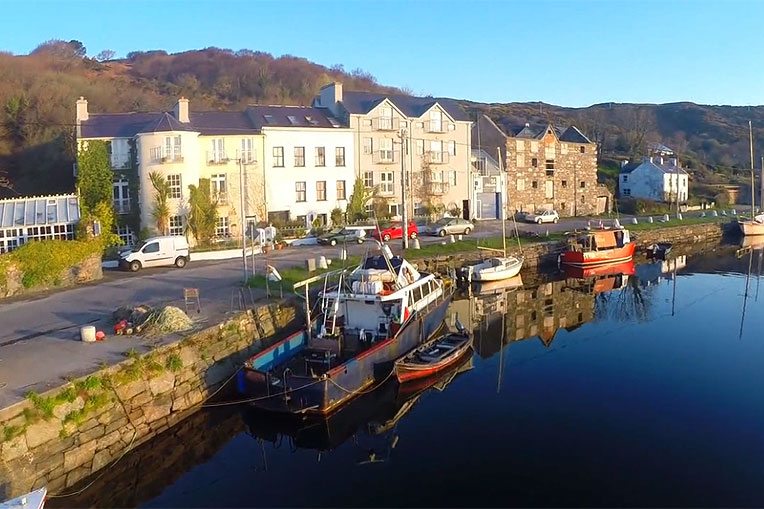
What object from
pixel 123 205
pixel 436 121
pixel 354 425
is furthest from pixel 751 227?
pixel 354 425

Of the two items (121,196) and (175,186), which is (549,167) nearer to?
(175,186)

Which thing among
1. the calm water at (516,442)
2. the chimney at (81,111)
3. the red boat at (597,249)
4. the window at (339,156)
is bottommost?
the calm water at (516,442)

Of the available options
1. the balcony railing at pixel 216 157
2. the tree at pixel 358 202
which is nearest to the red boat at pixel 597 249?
the tree at pixel 358 202

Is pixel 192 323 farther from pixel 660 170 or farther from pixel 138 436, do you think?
pixel 660 170

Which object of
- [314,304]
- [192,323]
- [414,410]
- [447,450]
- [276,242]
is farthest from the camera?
[276,242]

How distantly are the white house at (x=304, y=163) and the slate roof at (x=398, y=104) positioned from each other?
2.30 metres

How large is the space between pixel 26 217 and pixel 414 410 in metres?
22.1

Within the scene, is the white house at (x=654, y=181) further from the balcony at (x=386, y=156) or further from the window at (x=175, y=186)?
the window at (x=175, y=186)

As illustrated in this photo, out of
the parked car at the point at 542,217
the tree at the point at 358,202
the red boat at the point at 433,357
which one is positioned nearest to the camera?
the red boat at the point at 433,357

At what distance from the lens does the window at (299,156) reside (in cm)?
4328

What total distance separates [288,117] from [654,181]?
155 feet

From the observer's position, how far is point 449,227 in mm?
42156

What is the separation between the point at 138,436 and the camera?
14672 mm

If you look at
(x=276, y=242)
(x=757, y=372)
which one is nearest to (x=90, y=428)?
(x=757, y=372)
